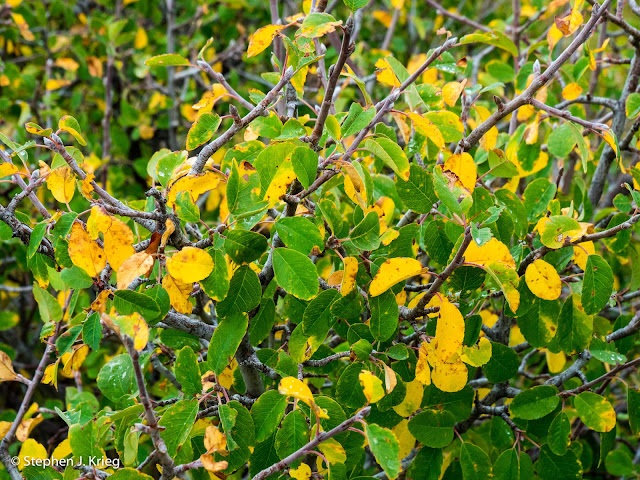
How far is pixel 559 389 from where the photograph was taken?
124cm

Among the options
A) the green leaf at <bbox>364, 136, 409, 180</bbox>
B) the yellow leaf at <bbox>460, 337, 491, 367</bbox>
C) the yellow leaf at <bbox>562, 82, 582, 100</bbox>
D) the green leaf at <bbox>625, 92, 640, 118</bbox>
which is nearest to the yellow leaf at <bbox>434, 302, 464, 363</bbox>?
the yellow leaf at <bbox>460, 337, 491, 367</bbox>

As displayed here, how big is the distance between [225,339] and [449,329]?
354 mm

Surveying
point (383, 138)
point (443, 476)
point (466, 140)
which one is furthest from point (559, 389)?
point (383, 138)

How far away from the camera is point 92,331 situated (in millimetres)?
893

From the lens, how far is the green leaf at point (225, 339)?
942mm

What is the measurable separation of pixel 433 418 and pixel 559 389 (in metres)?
0.33

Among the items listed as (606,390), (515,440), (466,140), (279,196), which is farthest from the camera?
(606,390)

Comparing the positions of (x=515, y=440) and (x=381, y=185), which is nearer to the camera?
(x=515, y=440)

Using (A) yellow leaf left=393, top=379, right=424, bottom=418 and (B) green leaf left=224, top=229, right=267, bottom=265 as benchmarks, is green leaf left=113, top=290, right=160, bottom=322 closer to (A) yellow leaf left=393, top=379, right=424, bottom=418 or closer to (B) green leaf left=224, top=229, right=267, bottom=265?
(B) green leaf left=224, top=229, right=267, bottom=265

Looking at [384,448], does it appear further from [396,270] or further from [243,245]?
[243,245]

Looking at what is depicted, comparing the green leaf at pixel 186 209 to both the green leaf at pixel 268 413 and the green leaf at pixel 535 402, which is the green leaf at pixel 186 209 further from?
the green leaf at pixel 535 402

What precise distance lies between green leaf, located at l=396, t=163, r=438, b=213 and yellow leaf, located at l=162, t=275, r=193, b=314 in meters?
0.38

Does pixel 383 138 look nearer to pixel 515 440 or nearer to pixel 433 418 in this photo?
pixel 433 418

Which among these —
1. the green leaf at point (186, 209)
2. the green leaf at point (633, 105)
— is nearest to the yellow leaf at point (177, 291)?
the green leaf at point (186, 209)
